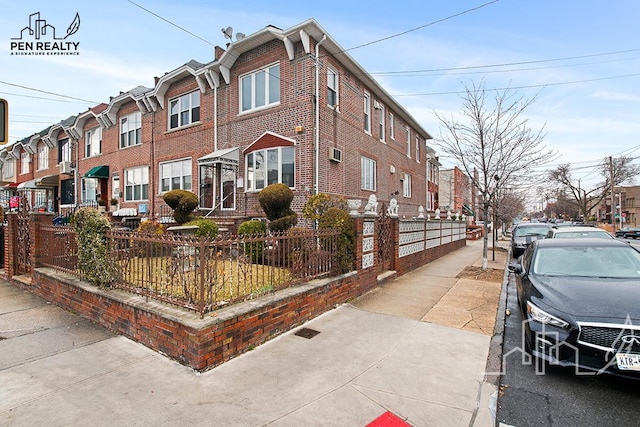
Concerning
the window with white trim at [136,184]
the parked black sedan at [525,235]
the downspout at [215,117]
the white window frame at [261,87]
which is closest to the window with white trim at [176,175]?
the window with white trim at [136,184]

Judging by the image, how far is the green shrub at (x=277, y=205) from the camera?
29.6 ft

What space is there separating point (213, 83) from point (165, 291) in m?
10.7

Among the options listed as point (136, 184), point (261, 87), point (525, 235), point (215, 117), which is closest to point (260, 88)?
point (261, 87)

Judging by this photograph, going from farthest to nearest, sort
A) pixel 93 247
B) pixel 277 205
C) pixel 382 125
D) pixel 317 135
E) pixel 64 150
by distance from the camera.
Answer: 1. pixel 64 150
2. pixel 382 125
3. pixel 317 135
4. pixel 277 205
5. pixel 93 247

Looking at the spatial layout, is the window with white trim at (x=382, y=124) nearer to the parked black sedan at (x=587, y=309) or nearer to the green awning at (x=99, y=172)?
the parked black sedan at (x=587, y=309)

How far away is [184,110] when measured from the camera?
14.5 m

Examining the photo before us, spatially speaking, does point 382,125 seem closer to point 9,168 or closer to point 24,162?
point 24,162

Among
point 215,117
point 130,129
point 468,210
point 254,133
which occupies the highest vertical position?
point 130,129

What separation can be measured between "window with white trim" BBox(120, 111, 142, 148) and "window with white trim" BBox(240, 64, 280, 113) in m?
7.89

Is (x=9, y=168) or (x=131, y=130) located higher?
(x=131, y=130)

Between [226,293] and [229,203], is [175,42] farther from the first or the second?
[226,293]

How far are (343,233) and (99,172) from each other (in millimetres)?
17692

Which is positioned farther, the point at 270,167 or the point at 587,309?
the point at 270,167

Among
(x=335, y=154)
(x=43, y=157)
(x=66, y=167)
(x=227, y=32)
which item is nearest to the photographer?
(x=335, y=154)
